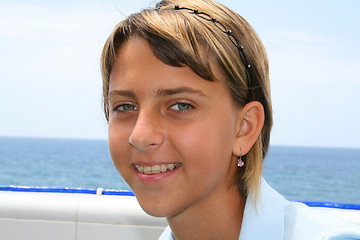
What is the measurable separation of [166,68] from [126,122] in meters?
0.19

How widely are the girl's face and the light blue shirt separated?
0.14 metres

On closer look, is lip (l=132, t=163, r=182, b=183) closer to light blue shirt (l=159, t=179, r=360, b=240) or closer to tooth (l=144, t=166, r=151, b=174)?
tooth (l=144, t=166, r=151, b=174)

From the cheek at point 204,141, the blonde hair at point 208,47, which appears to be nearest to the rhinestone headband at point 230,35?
the blonde hair at point 208,47

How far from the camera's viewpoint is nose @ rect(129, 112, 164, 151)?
41.6 inches

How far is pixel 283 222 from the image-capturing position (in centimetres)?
118

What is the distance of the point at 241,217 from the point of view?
1317 mm

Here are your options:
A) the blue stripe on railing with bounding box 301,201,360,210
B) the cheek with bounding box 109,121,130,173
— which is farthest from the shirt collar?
the blue stripe on railing with bounding box 301,201,360,210

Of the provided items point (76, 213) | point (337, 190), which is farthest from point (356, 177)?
point (76, 213)

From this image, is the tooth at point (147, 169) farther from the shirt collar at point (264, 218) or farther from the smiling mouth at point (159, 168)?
the shirt collar at point (264, 218)

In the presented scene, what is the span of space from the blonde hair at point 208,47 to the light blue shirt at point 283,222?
0.14ft

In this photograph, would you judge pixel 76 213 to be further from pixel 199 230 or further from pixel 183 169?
pixel 183 169

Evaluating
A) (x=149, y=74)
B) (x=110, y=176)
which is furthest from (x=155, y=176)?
(x=110, y=176)

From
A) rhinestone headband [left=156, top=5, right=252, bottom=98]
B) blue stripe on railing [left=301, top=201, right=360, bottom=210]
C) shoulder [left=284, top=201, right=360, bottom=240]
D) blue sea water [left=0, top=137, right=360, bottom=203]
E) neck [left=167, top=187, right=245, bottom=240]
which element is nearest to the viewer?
shoulder [left=284, top=201, right=360, bottom=240]

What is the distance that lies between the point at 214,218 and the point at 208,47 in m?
0.47
